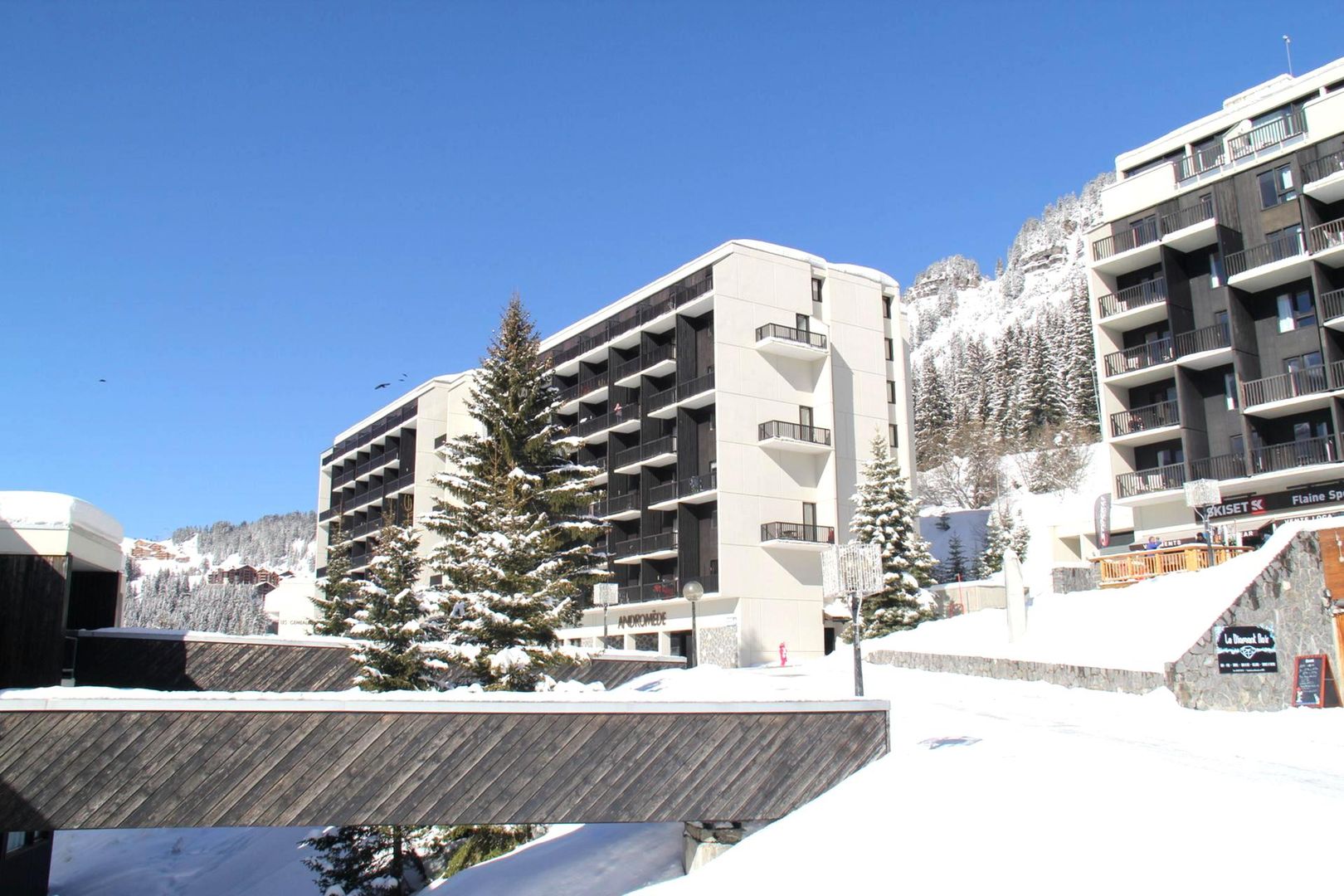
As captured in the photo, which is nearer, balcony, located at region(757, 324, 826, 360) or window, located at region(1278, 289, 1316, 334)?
window, located at region(1278, 289, 1316, 334)

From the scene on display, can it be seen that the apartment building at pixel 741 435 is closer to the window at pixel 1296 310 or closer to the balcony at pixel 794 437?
the balcony at pixel 794 437

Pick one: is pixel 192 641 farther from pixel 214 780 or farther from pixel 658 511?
pixel 658 511

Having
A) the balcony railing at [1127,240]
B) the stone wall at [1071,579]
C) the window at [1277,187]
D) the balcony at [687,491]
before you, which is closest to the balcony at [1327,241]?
the window at [1277,187]

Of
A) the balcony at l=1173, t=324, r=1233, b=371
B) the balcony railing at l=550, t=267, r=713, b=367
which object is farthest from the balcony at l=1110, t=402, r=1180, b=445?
the balcony railing at l=550, t=267, r=713, b=367

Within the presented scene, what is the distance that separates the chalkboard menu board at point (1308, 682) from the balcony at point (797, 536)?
2543 centimetres

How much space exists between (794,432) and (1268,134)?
872 inches

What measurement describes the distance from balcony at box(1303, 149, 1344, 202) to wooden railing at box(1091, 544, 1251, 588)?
52.3 feet

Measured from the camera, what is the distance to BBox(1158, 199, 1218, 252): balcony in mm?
39500

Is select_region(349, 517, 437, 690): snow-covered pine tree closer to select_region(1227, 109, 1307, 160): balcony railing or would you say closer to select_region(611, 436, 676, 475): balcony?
select_region(611, 436, 676, 475): balcony

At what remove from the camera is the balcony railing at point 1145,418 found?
41062mm

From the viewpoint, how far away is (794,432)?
152 ft

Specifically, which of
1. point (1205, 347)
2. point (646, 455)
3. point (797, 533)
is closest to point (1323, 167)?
point (1205, 347)

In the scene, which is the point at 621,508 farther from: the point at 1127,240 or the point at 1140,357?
the point at 1127,240

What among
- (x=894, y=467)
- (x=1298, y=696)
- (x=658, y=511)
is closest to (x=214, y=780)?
(x=1298, y=696)
